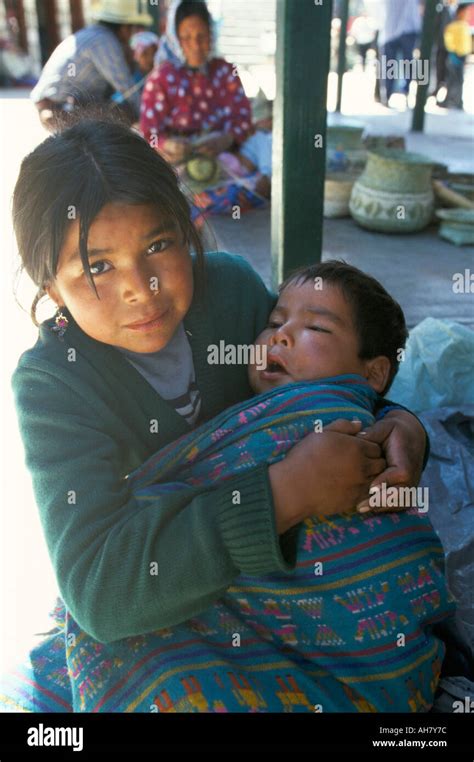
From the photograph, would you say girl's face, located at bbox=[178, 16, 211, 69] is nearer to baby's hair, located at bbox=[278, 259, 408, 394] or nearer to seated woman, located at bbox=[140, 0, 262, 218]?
seated woman, located at bbox=[140, 0, 262, 218]

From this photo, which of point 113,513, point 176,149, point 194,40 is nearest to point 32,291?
point 176,149

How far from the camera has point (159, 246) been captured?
1204 millimetres

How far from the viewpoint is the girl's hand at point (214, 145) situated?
4.71 meters

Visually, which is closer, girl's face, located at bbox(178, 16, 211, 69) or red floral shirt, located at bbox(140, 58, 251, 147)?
girl's face, located at bbox(178, 16, 211, 69)

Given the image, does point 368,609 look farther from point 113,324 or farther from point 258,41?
point 258,41

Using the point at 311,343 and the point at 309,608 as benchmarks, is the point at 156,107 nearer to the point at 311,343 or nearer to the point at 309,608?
the point at 311,343

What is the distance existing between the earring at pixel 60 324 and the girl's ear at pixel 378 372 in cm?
59

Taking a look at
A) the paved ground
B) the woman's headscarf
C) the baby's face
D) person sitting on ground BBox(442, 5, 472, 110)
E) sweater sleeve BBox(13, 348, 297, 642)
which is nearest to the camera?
sweater sleeve BBox(13, 348, 297, 642)

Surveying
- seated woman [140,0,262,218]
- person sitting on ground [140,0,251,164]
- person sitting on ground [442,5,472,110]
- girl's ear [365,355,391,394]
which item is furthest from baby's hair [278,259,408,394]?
person sitting on ground [442,5,472,110]

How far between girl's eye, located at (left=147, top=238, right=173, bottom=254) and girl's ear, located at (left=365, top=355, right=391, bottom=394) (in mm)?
474

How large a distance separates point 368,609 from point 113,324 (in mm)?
611

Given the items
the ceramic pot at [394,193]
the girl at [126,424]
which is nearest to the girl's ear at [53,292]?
the girl at [126,424]

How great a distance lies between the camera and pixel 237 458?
45.2 inches

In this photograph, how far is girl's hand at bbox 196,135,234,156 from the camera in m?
4.71
